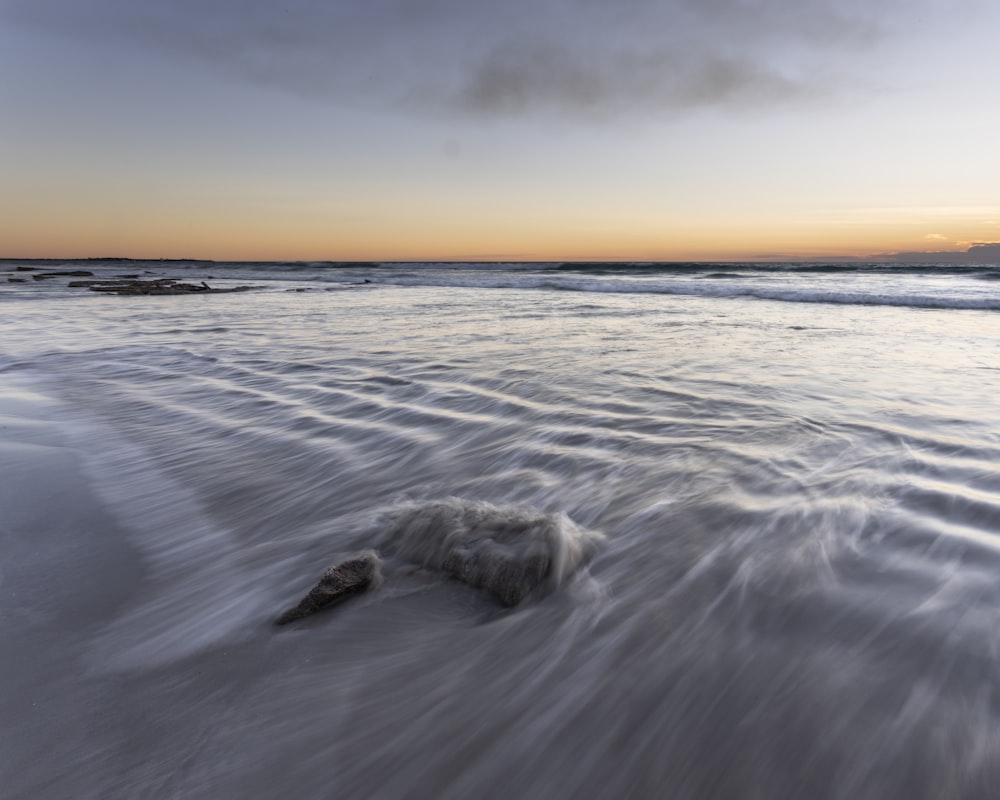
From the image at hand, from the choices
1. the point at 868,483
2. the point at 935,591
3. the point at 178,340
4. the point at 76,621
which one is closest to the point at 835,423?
the point at 868,483

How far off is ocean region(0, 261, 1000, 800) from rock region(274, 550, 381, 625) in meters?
0.07

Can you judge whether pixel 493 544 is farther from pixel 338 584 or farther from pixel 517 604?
pixel 338 584

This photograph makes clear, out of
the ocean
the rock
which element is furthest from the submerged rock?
the rock

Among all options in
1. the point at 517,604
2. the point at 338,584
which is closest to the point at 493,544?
the point at 517,604

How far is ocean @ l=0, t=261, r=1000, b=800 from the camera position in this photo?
5.10 ft

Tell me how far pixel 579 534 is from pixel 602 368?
14.2ft

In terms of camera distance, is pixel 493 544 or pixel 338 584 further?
pixel 493 544

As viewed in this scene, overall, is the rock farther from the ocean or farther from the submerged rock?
the submerged rock

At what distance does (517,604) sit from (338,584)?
73 centimetres

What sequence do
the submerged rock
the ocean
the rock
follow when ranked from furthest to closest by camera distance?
the submerged rock < the rock < the ocean

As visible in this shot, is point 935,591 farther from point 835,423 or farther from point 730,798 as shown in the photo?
point 835,423

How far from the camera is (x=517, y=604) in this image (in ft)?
7.30

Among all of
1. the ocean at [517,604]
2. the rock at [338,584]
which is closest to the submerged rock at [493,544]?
the ocean at [517,604]

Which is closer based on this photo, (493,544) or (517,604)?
(517,604)
